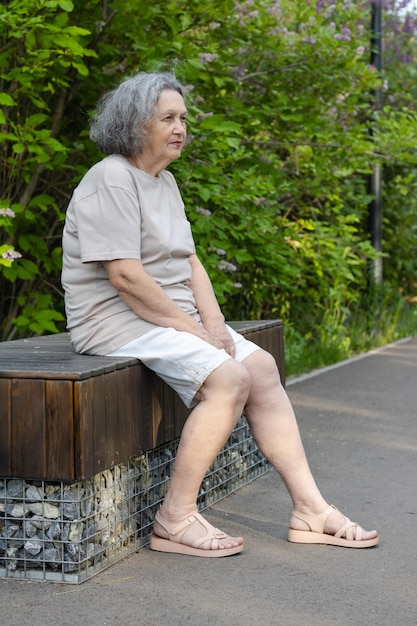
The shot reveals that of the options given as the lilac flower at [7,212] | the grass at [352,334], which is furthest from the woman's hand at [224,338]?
the grass at [352,334]

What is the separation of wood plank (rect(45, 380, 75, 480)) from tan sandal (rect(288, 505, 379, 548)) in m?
1.01

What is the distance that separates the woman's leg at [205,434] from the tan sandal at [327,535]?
11.1 inches

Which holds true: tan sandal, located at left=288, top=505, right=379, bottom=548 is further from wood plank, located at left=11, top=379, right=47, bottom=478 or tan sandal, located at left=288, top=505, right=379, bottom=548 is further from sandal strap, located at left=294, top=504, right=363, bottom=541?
wood plank, located at left=11, top=379, right=47, bottom=478

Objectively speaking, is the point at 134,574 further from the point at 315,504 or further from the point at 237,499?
the point at 237,499

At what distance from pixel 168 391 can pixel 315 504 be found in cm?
71

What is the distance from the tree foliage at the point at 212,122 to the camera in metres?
6.21

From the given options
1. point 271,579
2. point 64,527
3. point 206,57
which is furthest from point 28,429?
point 206,57

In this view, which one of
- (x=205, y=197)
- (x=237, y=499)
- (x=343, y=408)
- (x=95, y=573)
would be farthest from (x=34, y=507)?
(x=343, y=408)

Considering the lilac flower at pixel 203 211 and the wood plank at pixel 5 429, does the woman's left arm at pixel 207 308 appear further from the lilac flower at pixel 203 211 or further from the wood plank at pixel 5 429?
the lilac flower at pixel 203 211

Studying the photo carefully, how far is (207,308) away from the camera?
14.9ft

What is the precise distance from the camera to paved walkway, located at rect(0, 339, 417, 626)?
3.37 meters

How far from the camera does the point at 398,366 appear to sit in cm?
955

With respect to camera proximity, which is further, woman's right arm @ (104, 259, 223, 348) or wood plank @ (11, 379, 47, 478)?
woman's right arm @ (104, 259, 223, 348)

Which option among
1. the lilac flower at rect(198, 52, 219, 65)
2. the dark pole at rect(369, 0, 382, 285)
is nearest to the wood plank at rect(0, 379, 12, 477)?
the lilac flower at rect(198, 52, 219, 65)
